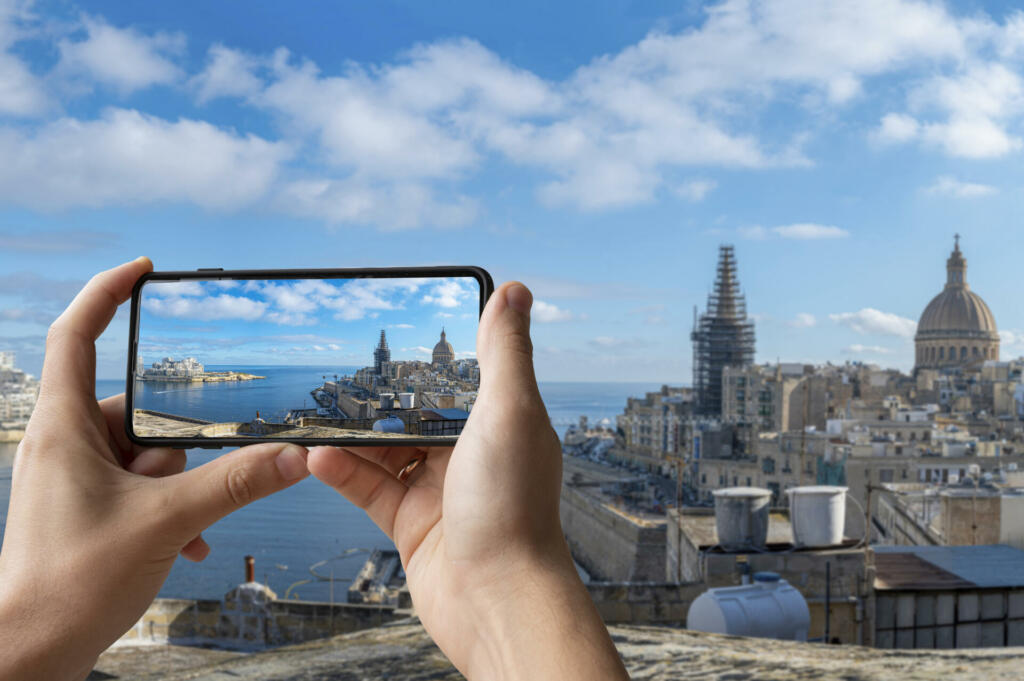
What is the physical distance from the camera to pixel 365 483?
1.13 metres

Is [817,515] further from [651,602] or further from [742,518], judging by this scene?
[651,602]

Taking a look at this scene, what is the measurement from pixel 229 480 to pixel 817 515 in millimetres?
6052

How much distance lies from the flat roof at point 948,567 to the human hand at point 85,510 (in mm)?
6207

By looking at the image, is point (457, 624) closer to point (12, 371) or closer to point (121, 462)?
point (121, 462)

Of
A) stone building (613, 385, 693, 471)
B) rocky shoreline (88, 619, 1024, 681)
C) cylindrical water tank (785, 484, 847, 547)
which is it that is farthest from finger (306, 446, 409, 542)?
stone building (613, 385, 693, 471)

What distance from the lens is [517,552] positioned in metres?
0.81

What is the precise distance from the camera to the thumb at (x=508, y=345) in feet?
2.95

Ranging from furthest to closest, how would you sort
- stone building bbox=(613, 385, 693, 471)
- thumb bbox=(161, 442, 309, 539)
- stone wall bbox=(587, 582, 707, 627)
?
stone building bbox=(613, 385, 693, 471) → stone wall bbox=(587, 582, 707, 627) → thumb bbox=(161, 442, 309, 539)

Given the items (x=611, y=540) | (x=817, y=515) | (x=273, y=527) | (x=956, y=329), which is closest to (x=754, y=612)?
(x=817, y=515)

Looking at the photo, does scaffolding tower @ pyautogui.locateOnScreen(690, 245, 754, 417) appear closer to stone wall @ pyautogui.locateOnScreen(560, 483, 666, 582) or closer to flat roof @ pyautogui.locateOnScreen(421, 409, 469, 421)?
stone wall @ pyautogui.locateOnScreen(560, 483, 666, 582)

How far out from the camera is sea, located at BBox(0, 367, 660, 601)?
110cm

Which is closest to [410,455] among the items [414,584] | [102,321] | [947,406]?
[414,584]

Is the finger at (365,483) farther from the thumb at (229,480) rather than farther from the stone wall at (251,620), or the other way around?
the stone wall at (251,620)

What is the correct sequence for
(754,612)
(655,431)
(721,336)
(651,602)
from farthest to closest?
(721,336)
(655,431)
(651,602)
(754,612)
